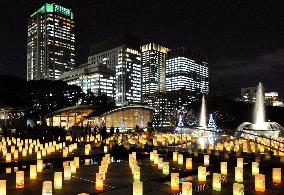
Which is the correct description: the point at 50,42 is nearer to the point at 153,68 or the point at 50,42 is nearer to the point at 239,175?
the point at 153,68

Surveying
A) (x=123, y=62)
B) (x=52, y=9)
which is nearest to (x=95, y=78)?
(x=123, y=62)

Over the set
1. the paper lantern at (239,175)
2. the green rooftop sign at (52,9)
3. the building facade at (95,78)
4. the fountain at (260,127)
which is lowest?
the paper lantern at (239,175)

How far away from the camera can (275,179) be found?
702 cm

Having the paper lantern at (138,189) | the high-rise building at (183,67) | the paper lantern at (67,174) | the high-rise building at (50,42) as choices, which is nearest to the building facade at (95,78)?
the high-rise building at (50,42)

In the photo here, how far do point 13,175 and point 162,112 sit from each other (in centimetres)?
5655

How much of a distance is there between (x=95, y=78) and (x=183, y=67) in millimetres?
41305

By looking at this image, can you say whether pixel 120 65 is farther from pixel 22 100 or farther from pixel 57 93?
pixel 22 100

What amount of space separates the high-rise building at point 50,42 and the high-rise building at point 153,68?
34.2m

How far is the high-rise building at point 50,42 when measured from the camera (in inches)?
5399

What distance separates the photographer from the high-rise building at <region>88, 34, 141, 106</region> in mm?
129587

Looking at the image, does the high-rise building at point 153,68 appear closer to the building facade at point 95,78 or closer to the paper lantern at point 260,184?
the building facade at point 95,78

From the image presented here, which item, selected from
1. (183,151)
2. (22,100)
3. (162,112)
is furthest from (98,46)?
(183,151)

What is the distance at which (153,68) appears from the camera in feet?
489

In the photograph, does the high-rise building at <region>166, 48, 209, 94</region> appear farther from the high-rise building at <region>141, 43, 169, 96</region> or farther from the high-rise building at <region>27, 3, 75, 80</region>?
the high-rise building at <region>27, 3, 75, 80</region>
